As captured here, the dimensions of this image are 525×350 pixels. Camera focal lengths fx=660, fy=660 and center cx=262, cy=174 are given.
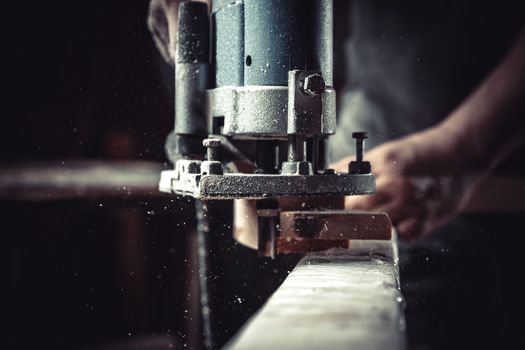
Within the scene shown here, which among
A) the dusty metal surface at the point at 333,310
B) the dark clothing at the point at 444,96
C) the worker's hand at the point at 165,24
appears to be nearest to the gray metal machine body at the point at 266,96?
the dusty metal surface at the point at 333,310

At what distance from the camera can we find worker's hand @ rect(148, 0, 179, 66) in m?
1.92

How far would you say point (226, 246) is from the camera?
2.59 metres

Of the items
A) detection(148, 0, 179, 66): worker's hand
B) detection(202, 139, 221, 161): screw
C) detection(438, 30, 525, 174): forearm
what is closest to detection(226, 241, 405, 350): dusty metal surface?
detection(202, 139, 221, 161): screw

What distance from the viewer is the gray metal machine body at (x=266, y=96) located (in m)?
1.41

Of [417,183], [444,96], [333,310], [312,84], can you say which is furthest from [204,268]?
[333,310]

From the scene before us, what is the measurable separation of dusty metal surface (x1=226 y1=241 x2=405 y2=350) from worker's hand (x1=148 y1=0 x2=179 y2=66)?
0.82 m

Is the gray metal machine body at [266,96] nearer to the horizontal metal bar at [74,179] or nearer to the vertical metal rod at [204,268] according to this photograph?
the vertical metal rod at [204,268]

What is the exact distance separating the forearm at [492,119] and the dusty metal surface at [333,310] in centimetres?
149

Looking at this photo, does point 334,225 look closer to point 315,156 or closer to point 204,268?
point 315,156

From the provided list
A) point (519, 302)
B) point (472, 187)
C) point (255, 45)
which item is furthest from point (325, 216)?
point (519, 302)

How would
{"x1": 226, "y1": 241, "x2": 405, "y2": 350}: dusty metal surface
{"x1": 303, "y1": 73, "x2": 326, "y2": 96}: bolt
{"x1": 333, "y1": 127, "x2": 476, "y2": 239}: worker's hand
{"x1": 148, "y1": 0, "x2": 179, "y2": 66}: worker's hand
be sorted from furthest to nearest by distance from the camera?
{"x1": 333, "y1": 127, "x2": 476, "y2": 239}: worker's hand → {"x1": 148, "y1": 0, "x2": 179, "y2": 66}: worker's hand → {"x1": 303, "y1": 73, "x2": 326, "y2": 96}: bolt → {"x1": 226, "y1": 241, "x2": 405, "y2": 350}: dusty metal surface

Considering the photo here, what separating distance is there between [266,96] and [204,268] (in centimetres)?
159

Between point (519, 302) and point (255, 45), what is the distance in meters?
2.29

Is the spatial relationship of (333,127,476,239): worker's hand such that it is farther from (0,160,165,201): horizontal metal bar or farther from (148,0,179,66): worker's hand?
(0,160,165,201): horizontal metal bar
